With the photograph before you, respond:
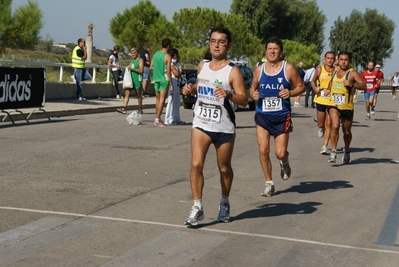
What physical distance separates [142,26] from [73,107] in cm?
4663

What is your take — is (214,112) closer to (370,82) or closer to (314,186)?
(314,186)

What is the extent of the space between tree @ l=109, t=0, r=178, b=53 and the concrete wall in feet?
122

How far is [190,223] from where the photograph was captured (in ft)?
25.1

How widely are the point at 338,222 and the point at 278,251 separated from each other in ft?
5.20

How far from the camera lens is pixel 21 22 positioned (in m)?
35.2

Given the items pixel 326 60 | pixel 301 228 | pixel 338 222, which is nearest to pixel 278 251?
pixel 301 228

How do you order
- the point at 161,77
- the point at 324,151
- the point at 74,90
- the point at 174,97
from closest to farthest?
1. the point at 324,151
2. the point at 161,77
3. the point at 174,97
4. the point at 74,90

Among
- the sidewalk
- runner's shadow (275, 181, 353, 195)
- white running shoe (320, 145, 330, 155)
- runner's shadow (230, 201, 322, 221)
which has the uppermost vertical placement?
white running shoe (320, 145, 330, 155)

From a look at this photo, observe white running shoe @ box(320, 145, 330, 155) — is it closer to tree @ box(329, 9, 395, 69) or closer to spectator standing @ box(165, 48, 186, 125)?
spectator standing @ box(165, 48, 186, 125)

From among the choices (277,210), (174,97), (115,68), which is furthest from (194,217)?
(115,68)

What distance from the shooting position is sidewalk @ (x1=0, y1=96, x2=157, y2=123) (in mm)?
19381

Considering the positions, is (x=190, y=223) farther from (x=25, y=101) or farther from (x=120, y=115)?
(x=120, y=115)

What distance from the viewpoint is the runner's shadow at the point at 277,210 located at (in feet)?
27.9

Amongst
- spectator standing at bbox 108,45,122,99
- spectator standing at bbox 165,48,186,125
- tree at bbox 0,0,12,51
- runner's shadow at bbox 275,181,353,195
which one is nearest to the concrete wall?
spectator standing at bbox 108,45,122,99
